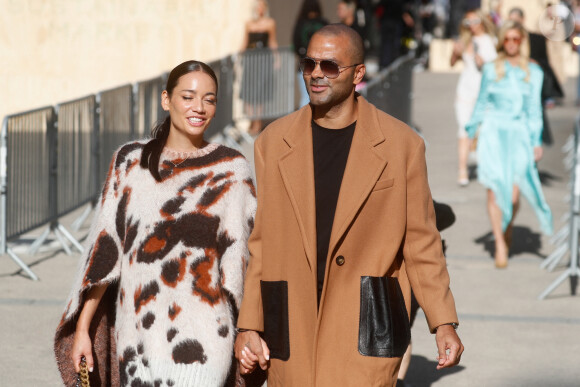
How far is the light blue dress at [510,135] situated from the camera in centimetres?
991

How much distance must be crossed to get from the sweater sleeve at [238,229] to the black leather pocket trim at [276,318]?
0.20 m

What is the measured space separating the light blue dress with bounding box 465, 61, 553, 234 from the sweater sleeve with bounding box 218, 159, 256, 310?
5803 millimetres

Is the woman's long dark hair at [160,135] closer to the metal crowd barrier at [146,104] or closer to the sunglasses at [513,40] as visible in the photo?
the sunglasses at [513,40]

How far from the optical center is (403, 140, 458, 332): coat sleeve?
402cm

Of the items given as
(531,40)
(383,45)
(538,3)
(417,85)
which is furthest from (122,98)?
(538,3)

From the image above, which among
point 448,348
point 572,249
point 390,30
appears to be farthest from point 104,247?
point 390,30

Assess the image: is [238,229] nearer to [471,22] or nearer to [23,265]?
[23,265]

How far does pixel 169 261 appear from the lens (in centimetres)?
422

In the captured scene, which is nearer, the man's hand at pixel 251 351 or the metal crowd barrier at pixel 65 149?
the man's hand at pixel 251 351

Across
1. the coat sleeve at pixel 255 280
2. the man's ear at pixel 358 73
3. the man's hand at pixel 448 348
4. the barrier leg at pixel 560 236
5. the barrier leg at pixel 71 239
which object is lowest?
the barrier leg at pixel 560 236

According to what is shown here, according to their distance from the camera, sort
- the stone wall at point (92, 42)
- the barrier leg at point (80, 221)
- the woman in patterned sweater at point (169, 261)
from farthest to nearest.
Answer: the stone wall at point (92, 42) < the barrier leg at point (80, 221) < the woman in patterned sweater at point (169, 261)

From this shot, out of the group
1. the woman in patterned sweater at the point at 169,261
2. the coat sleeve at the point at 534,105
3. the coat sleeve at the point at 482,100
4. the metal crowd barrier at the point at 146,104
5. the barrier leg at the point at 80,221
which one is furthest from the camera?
the metal crowd barrier at the point at 146,104

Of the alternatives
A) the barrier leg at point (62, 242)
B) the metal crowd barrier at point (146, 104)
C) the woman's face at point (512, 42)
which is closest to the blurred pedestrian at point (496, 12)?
the metal crowd barrier at point (146, 104)

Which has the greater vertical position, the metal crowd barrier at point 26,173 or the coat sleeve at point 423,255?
the coat sleeve at point 423,255
